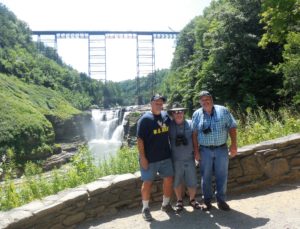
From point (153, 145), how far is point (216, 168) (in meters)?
0.86

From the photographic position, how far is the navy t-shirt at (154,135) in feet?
15.6

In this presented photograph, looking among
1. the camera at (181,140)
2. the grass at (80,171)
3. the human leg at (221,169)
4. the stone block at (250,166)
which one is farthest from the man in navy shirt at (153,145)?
the stone block at (250,166)

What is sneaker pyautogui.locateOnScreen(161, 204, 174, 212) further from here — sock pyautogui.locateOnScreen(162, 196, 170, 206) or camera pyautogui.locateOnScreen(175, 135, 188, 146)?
camera pyautogui.locateOnScreen(175, 135, 188, 146)

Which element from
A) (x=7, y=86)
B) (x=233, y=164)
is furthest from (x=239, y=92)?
(x=7, y=86)

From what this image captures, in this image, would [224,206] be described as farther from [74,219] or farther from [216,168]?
[74,219]

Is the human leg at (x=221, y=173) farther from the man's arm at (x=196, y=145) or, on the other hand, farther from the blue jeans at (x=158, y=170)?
the blue jeans at (x=158, y=170)

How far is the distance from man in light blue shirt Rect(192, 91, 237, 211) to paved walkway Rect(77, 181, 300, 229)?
0.83ft

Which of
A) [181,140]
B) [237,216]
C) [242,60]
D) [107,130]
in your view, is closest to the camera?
[237,216]

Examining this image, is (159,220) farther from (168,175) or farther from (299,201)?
(299,201)

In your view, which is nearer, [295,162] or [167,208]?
[167,208]

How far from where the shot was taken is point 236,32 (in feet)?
70.6

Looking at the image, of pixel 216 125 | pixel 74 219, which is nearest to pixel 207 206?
pixel 216 125

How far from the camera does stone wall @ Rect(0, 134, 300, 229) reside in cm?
441

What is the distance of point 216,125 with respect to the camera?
4824mm
